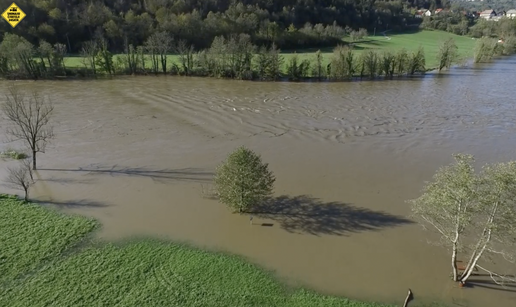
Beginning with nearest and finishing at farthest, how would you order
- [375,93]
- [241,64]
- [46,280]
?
[46,280] → [375,93] → [241,64]

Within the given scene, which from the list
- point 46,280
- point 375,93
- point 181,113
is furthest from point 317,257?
point 375,93

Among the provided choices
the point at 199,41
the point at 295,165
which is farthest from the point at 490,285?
the point at 199,41

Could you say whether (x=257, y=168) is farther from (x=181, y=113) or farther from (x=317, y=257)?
(x=181, y=113)

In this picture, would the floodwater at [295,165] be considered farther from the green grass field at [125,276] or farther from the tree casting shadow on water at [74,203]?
the green grass field at [125,276]

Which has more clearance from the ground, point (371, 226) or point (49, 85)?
point (49, 85)

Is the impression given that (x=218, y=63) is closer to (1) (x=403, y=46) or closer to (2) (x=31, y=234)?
(2) (x=31, y=234)
